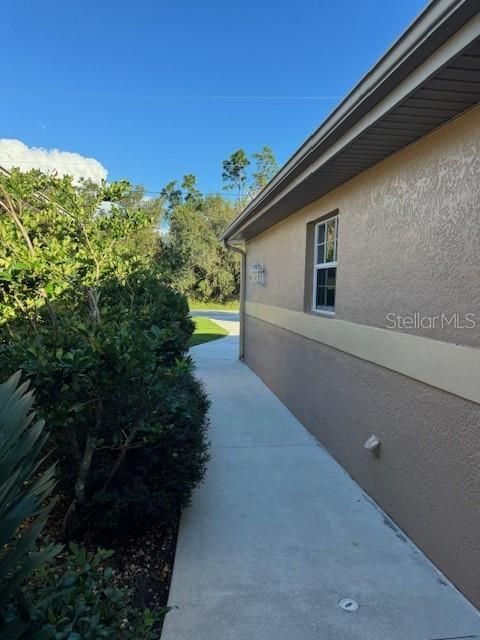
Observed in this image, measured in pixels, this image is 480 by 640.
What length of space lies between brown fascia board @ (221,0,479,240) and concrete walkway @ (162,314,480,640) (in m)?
3.11

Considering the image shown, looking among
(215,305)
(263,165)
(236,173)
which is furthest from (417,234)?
(236,173)

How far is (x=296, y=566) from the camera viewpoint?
3.10 m

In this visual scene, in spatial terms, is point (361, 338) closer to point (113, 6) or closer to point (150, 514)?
point (150, 514)

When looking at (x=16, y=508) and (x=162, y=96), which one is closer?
(x=16, y=508)

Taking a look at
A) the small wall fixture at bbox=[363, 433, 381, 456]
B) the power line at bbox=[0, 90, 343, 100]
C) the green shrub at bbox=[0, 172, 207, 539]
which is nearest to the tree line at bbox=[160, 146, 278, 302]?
the power line at bbox=[0, 90, 343, 100]

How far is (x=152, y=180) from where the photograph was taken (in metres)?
39.9

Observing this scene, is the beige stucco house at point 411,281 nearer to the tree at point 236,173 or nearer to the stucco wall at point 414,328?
the stucco wall at point 414,328

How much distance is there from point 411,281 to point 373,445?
1.51 meters

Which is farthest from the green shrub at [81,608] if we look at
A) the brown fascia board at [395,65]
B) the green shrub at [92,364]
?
the brown fascia board at [395,65]

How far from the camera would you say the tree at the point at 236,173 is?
41719 millimetres

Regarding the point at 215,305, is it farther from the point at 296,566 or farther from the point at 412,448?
the point at 296,566

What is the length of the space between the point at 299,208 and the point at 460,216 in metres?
3.84

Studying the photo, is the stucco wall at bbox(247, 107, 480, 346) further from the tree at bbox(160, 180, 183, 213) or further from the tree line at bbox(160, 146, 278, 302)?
the tree at bbox(160, 180, 183, 213)

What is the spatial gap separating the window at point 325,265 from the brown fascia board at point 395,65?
155 cm
